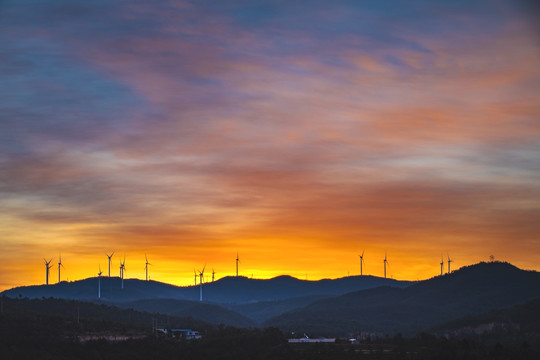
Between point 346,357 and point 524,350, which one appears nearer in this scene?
point 346,357

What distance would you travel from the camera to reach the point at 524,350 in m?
192

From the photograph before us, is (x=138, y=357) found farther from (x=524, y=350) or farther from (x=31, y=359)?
(x=524, y=350)

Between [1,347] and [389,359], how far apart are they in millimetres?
81186

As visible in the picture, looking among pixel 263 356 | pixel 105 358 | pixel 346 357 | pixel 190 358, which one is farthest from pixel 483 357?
pixel 105 358

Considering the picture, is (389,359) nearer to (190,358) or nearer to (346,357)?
(346,357)

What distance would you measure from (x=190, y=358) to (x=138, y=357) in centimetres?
1156

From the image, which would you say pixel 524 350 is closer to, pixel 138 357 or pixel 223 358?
pixel 223 358

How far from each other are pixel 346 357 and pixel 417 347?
71.1ft

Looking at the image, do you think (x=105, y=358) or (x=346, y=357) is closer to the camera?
(x=346, y=357)

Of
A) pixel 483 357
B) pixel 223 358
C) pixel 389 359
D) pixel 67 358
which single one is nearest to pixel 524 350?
pixel 483 357

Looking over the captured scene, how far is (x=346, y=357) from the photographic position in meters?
179

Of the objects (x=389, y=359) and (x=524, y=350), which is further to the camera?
(x=524, y=350)

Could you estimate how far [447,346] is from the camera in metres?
192

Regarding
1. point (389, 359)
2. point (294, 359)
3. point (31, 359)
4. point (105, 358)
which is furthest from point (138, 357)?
point (389, 359)
